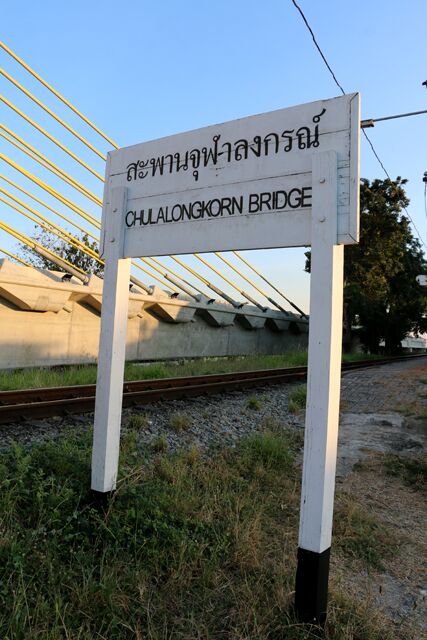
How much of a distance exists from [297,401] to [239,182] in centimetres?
737

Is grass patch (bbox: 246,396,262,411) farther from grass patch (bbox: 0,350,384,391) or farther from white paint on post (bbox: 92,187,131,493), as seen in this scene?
white paint on post (bbox: 92,187,131,493)

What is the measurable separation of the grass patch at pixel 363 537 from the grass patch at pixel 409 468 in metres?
1.31

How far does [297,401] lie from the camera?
9922mm

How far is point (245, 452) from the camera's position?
5539mm

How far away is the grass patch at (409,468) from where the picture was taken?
5.37 meters

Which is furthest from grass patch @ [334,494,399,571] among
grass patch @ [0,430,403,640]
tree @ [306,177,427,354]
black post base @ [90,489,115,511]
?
tree @ [306,177,427,354]

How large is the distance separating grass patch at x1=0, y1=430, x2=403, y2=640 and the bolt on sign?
24cm

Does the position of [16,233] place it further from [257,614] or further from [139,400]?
[257,614]

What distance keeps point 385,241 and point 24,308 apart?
24.7 meters

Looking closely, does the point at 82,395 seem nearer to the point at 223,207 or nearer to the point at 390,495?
the point at 390,495

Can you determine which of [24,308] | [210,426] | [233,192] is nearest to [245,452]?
[210,426]

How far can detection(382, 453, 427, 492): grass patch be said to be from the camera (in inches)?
211

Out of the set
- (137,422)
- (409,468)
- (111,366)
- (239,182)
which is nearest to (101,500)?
(111,366)

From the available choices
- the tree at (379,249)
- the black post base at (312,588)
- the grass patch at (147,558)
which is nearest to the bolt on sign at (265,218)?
the black post base at (312,588)
